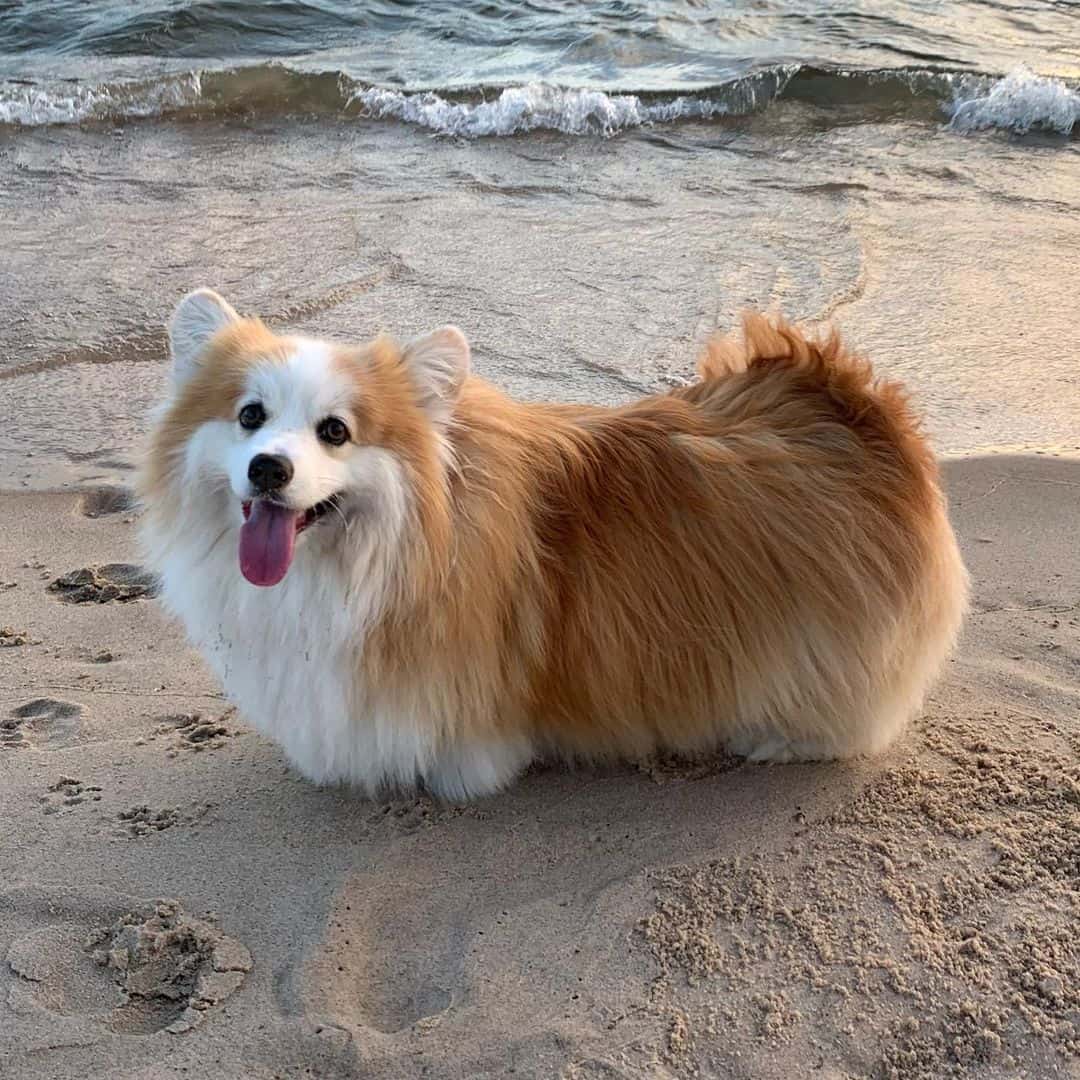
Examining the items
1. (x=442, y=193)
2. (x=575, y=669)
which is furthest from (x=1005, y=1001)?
(x=442, y=193)

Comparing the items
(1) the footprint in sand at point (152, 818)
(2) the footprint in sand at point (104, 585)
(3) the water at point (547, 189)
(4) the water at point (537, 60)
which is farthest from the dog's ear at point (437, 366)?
(4) the water at point (537, 60)

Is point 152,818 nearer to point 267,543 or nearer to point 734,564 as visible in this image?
point 267,543

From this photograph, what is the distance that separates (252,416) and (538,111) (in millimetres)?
7776

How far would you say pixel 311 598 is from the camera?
8.82 ft

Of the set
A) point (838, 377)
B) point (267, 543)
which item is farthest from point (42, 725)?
point (838, 377)

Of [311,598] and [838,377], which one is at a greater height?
[838,377]

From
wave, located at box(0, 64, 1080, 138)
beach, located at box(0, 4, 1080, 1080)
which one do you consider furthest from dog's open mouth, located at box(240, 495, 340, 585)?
wave, located at box(0, 64, 1080, 138)

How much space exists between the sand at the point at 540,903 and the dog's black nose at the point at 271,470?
3.01ft

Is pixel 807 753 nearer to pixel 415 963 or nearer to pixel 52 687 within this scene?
pixel 415 963

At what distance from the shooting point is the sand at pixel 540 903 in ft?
7.39

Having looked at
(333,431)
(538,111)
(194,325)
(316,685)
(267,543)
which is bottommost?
(316,685)

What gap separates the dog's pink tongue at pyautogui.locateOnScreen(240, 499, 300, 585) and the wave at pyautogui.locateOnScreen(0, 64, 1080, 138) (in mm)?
7468

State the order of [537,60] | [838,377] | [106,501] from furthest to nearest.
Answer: [537,60] < [106,501] < [838,377]

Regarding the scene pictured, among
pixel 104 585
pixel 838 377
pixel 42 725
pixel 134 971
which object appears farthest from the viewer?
pixel 104 585
